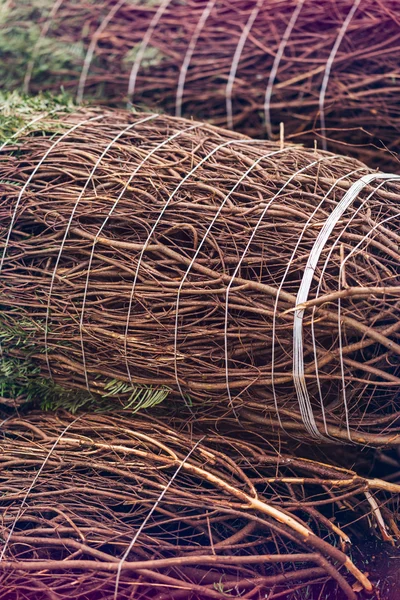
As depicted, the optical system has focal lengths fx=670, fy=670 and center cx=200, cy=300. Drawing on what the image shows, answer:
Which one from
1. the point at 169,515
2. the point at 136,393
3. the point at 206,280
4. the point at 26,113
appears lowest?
the point at 169,515

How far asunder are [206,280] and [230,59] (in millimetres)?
1155

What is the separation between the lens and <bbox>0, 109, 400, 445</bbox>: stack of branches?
4.55 feet

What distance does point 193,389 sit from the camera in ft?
4.86

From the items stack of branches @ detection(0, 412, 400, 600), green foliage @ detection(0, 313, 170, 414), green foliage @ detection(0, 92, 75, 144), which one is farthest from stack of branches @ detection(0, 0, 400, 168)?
stack of branches @ detection(0, 412, 400, 600)

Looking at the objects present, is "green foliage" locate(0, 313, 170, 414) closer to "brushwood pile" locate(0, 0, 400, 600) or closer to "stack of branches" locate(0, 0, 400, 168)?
"brushwood pile" locate(0, 0, 400, 600)

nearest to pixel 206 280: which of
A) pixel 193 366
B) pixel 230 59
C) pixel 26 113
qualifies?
pixel 193 366

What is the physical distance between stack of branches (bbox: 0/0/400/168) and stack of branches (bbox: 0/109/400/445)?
549mm

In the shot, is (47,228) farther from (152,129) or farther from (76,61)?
(76,61)

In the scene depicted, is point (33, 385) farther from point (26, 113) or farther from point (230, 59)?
point (230, 59)

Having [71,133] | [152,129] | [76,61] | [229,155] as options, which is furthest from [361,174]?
[76,61]

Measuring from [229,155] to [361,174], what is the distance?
1.05ft

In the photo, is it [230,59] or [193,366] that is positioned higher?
[230,59]

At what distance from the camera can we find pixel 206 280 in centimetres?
146

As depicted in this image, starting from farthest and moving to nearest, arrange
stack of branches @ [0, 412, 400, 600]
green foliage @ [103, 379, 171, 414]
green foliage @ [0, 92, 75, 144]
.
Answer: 1. green foliage @ [0, 92, 75, 144]
2. green foliage @ [103, 379, 171, 414]
3. stack of branches @ [0, 412, 400, 600]
